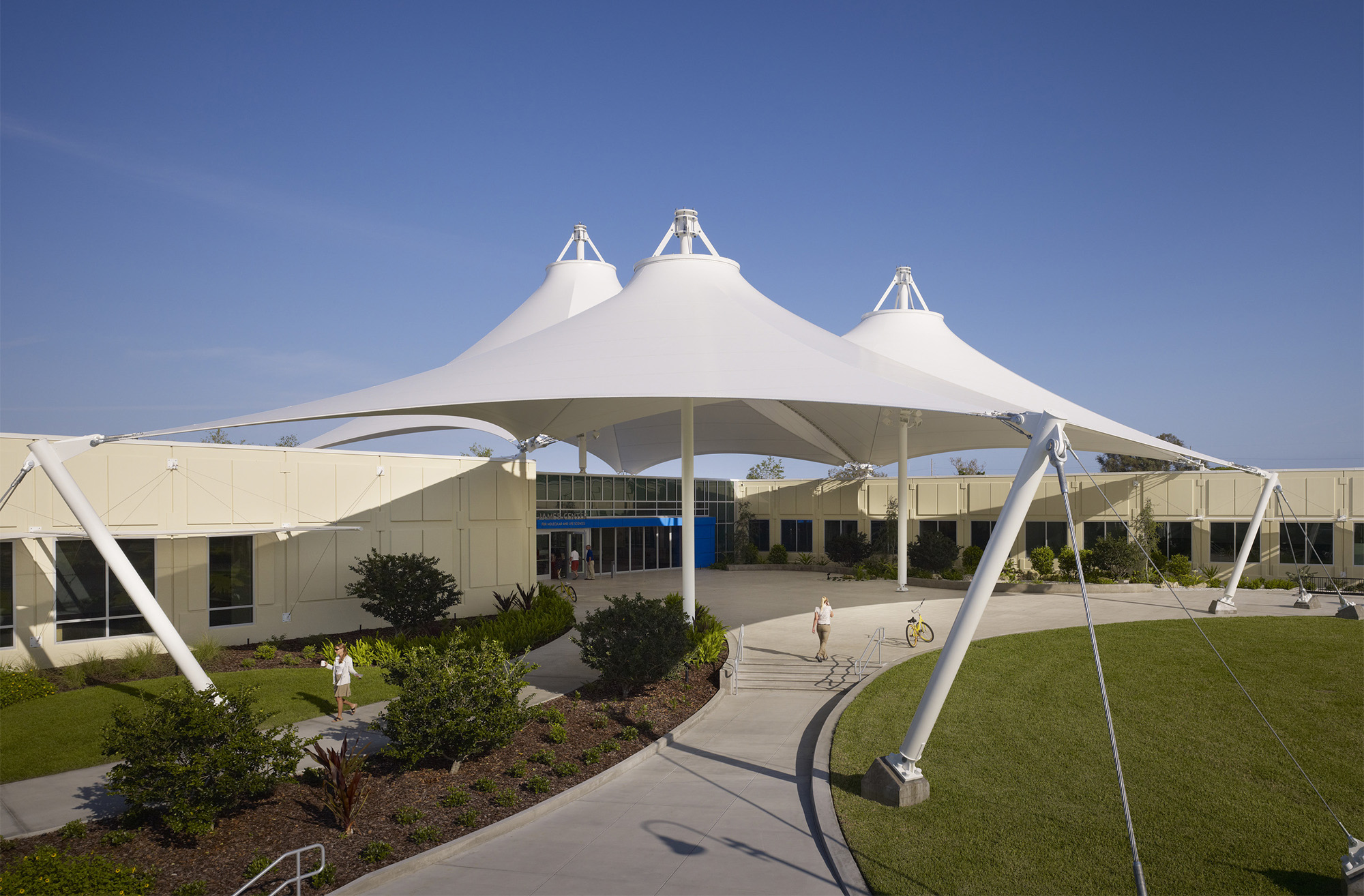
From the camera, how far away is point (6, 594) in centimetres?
1786

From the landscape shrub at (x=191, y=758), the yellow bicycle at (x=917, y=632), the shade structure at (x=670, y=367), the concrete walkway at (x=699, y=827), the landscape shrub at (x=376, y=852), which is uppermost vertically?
the shade structure at (x=670, y=367)

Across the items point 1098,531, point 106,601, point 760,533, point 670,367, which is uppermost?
point 670,367

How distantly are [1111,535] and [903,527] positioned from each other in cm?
912

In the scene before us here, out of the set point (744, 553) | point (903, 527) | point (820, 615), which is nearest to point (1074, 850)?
point (820, 615)

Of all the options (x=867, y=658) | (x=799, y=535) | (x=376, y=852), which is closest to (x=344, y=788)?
(x=376, y=852)

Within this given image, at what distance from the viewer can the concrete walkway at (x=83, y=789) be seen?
33.3 ft

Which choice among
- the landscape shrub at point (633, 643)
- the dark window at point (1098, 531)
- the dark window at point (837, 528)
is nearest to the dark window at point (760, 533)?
the dark window at point (837, 528)

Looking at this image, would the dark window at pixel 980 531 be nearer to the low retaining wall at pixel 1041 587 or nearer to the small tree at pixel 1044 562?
the small tree at pixel 1044 562

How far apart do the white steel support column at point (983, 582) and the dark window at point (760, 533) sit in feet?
115

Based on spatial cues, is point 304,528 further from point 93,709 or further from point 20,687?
point 93,709

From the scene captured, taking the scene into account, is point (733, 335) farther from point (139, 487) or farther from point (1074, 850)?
point (139, 487)

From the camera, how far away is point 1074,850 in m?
9.10

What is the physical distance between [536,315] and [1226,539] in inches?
1065

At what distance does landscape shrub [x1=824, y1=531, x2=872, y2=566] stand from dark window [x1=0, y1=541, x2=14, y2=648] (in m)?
29.4
